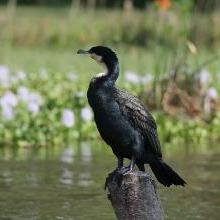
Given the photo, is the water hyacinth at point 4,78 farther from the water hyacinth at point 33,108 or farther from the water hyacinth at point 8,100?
the water hyacinth at point 33,108

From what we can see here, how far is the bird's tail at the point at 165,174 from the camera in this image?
24.8 ft

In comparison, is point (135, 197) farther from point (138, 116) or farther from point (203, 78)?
point (203, 78)

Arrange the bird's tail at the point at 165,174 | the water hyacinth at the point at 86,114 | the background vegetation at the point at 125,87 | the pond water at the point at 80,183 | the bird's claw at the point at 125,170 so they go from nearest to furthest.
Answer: the bird's claw at the point at 125,170 < the bird's tail at the point at 165,174 < the pond water at the point at 80,183 < the background vegetation at the point at 125,87 < the water hyacinth at the point at 86,114

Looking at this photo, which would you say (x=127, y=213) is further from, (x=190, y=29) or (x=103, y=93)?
(x=190, y=29)

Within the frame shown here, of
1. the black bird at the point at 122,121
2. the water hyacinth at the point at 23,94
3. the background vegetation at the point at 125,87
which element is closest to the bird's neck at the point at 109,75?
the black bird at the point at 122,121

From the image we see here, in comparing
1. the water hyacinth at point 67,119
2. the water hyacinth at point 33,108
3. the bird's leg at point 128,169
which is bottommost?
the water hyacinth at point 67,119

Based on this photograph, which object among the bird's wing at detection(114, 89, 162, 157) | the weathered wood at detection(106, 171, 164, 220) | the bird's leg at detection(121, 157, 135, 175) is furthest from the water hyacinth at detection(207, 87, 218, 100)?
the weathered wood at detection(106, 171, 164, 220)

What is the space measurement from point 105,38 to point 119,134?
14.7 meters

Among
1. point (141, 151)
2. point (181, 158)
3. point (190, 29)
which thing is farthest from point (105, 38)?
point (141, 151)

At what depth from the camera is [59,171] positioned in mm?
11125

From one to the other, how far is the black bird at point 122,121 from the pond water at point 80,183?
1.58 m

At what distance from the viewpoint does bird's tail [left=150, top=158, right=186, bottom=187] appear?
7.55m

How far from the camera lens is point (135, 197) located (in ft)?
23.5

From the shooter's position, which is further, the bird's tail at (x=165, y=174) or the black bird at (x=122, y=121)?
the bird's tail at (x=165, y=174)
